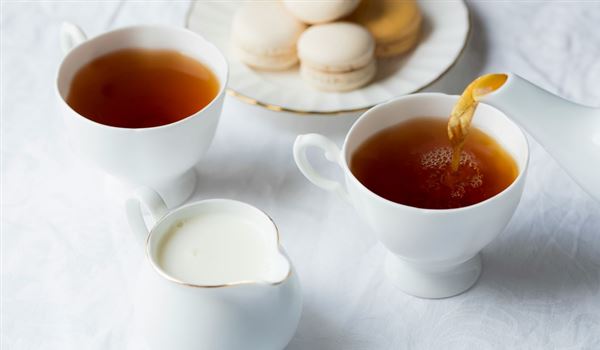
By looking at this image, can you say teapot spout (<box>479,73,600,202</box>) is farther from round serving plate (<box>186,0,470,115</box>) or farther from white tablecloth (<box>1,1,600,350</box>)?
round serving plate (<box>186,0,470,115</box>)

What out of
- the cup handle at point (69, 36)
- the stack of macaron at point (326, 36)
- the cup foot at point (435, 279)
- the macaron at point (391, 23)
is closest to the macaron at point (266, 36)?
the stack of macaron at point (326, 36)

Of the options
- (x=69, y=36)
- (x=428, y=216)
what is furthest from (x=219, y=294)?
(x=69, y=36)

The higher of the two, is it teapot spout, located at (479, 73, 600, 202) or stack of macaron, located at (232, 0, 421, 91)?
teapot spout, located at (479, 73, 600, 202)

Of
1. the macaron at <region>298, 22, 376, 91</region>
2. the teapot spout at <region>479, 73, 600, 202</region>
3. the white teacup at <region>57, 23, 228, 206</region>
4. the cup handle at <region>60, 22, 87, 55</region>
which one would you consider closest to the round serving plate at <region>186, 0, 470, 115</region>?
the macaron at <region>298, 22, 376, 91</region>

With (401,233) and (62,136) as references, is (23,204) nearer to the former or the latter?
(62,136)

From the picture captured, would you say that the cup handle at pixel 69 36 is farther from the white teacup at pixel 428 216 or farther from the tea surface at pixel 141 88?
the white teacup at pixel 428 216

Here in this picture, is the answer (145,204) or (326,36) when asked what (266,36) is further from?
(145,204)

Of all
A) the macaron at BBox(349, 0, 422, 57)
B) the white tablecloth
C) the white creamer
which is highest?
the white creamer
